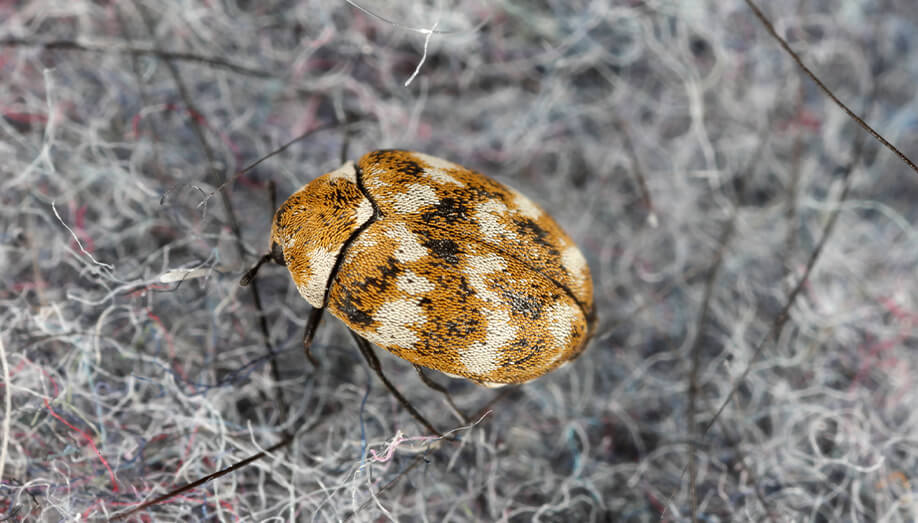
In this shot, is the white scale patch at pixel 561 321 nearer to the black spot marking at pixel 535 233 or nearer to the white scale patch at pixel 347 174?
the black spot marking at pixel 535 233

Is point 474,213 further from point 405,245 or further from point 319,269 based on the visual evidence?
point 319,269

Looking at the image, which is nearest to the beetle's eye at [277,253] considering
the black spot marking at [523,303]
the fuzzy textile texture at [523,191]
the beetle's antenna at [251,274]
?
the beetle's antenna at [251,274]

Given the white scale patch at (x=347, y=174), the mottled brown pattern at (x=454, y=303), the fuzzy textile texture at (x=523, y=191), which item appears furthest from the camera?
the fuzzy textile texture at (x=523, y=191)

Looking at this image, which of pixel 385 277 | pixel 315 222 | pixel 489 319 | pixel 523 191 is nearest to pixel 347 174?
pixel 315 222

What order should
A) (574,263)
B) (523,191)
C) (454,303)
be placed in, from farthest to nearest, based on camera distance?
1. (523,191)
2. (574,263)
3. (454,303)

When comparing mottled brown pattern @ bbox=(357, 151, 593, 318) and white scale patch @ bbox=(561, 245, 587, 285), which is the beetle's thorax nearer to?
mottled brown pattern @ bbox=(357, 151, 593, 318)

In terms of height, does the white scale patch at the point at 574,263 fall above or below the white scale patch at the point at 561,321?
above

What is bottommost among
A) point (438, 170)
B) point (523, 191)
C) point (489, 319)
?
point (523, 191)
